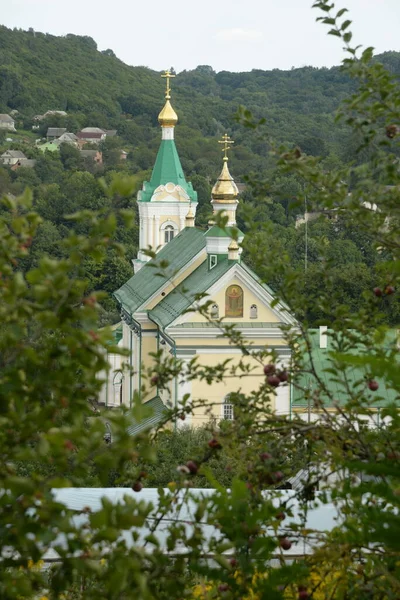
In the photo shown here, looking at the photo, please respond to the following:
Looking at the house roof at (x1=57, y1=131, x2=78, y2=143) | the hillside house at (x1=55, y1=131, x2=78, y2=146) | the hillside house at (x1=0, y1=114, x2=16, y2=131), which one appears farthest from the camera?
the hillside house at (x1=0, y1=114, x2=16, y2=131)

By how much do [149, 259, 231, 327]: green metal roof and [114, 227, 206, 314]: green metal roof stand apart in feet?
1.13

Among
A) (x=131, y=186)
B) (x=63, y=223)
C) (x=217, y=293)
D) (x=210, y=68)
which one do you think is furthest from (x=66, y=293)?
(x=210, y=68)

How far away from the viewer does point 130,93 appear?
140m

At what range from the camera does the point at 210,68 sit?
186 metres

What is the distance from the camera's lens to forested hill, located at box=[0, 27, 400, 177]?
412 feet

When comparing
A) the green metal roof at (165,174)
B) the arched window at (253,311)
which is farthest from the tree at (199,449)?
the green metal roof at (165,174)

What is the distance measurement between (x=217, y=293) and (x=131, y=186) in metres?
22.4

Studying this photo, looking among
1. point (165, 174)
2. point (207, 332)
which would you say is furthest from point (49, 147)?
point (207, 332)

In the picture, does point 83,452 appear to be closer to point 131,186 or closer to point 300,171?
point 131,186

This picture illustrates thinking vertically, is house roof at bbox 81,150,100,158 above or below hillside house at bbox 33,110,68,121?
below

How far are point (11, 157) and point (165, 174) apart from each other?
68.4 metres

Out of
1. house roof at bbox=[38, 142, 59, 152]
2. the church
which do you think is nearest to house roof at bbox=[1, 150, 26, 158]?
house roof at bbox=[38, 142, 59, 152]

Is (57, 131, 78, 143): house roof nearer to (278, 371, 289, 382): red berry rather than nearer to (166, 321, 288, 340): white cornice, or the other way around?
(166, 321, 288, 340): white cornice

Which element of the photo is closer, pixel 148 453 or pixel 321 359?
pixel 148 453
